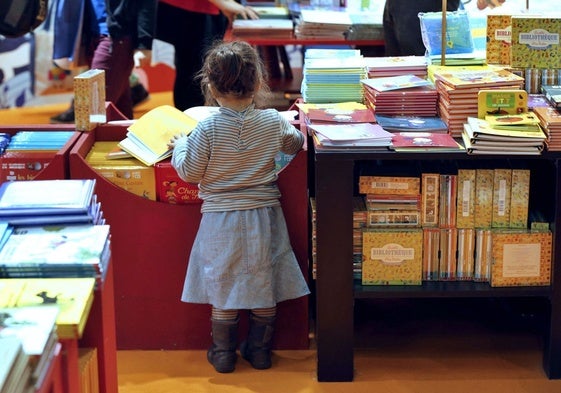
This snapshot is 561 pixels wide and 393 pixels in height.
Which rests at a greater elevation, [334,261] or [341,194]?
[341,194]

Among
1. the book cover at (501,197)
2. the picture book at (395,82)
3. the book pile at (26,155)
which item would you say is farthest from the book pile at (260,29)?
the book cover at (501,197)

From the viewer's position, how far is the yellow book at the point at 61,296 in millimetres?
2049

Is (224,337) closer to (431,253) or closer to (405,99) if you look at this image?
(431,253)

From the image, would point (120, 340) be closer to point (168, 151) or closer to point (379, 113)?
point (168, 151)

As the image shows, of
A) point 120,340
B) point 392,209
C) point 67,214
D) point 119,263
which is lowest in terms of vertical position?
point 120,340

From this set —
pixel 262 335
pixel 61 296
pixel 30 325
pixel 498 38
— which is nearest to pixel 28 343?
pixel 30 325

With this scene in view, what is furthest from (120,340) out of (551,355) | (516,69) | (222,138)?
(516,69)

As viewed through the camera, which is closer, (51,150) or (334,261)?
(334,261)

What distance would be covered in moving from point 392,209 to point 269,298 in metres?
0.50

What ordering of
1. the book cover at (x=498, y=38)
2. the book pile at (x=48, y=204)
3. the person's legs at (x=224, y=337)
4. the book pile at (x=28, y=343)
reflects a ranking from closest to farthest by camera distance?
the book pile at (x=28, y=343) < the book pile at (x=48, y=204) < the person's legs at (x=224, y=337) < the book cover at (x=498, y=38)

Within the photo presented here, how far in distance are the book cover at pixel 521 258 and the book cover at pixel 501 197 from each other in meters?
0.04

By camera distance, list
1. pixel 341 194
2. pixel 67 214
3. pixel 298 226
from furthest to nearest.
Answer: pixel 298 226, pixel 341 194, pixel 67 214

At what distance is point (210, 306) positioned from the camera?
139 inches

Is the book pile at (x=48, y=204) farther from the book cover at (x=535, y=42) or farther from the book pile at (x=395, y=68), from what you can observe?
the book cover at (x=535, y=42)
